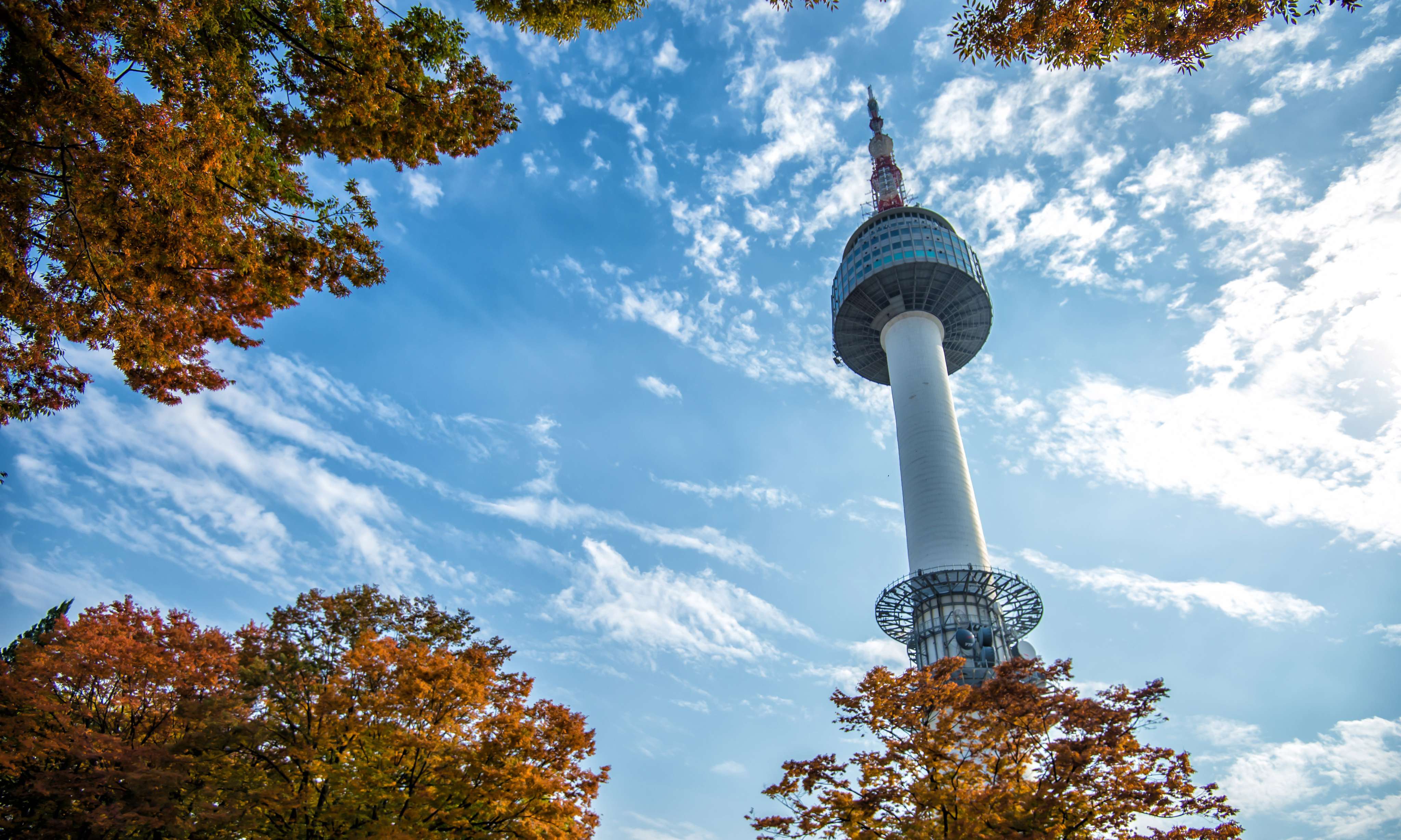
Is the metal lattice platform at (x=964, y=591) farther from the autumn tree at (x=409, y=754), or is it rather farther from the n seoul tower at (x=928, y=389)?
the autumn tree at (x=409, y=754)

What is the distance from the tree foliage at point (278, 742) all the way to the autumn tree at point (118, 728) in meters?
Answer: 0.05

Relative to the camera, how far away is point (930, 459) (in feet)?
177

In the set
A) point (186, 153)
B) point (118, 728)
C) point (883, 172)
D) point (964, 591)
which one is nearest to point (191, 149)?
point (186, 153)

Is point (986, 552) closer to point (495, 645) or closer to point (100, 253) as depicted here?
point (495, 645)

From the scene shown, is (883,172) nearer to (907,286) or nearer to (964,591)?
(907,286)

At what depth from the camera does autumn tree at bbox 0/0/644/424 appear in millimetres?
8734

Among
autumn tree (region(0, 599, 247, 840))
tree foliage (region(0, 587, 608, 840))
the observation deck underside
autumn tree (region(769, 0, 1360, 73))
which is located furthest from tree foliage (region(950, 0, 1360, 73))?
the observation deck underside

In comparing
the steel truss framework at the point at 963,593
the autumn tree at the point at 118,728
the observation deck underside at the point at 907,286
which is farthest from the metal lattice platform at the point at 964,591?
the autumn tree at the point at 118,728

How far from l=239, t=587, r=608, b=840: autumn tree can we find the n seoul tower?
35.1 metres

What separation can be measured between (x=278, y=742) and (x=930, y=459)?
153 ft

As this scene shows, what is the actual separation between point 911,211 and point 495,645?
60363 millimetres

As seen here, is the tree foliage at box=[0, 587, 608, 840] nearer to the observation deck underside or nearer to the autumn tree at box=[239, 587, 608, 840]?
the autumn tree at box=[239, 587, 608, 840]

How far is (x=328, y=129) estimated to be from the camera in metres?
11.1

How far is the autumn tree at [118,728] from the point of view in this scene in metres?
17.2
